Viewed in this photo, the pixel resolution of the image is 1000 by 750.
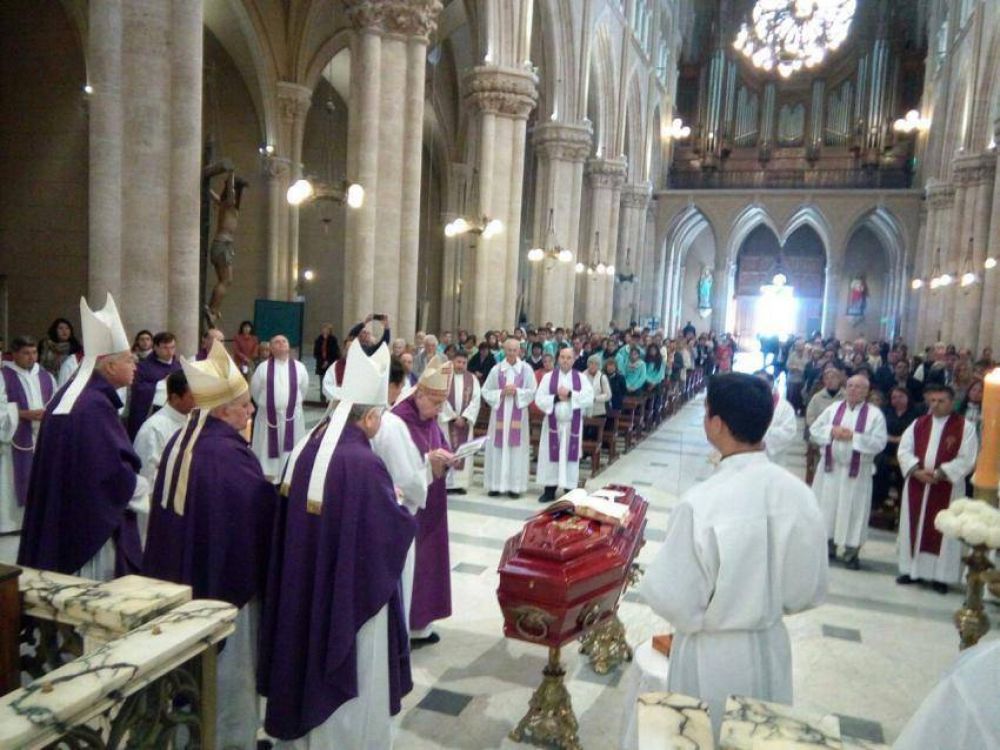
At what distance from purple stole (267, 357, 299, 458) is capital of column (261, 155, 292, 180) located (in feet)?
41.0

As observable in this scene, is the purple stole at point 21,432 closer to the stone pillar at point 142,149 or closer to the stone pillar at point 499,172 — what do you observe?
the stone pillar at point 142,149

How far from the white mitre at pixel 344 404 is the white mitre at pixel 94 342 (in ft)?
4.92

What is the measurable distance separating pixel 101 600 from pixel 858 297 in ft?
130

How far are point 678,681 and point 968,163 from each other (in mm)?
23405

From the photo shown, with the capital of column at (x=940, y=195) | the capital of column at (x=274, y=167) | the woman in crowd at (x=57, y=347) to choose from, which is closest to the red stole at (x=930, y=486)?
the woman in crowd at (x=57, y=347)

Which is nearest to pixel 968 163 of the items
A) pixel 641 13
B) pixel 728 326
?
pixel 641 13

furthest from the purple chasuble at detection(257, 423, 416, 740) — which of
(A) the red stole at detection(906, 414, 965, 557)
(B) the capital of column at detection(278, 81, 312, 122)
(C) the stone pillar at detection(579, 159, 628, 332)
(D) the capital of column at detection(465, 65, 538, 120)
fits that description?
(C) the stone pillar at detection(579, 159, 628, 332)

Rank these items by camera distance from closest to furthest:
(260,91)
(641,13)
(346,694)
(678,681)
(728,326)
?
(678,681) < (346,694) < (260,91) < (641,13) < (728,326)

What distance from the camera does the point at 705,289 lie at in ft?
138

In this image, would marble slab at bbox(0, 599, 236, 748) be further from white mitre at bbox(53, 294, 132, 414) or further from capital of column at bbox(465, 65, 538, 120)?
capital of column at bbox(465, 65, 538, 120)

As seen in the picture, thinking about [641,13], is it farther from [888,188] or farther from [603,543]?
[603,543]

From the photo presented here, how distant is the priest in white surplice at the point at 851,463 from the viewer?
711cm

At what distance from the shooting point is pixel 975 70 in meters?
21.1

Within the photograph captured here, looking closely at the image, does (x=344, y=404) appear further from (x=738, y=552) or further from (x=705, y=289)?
(x=705, y=289)
